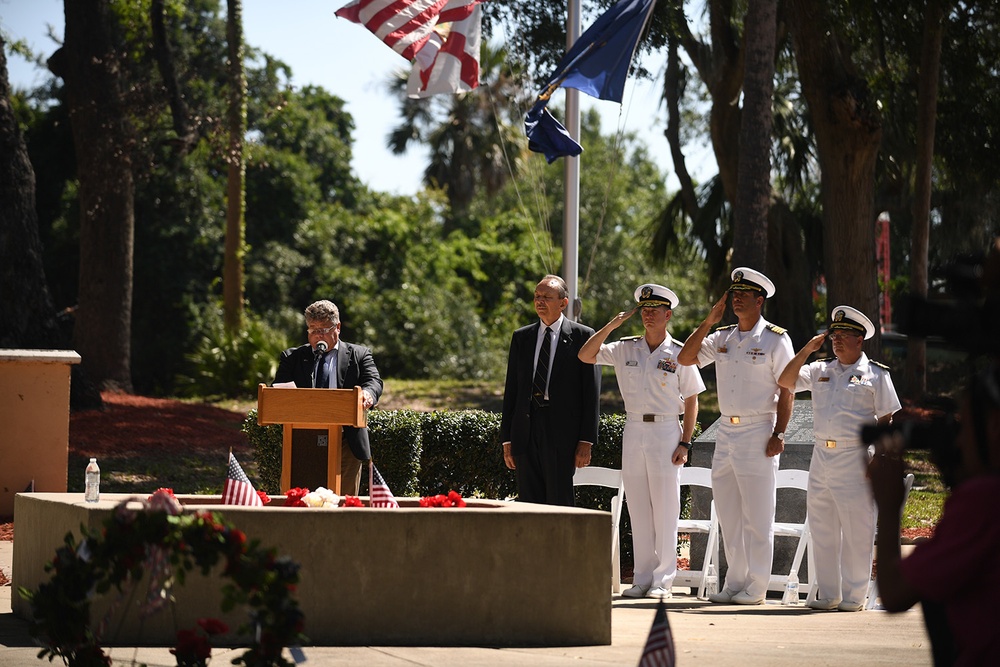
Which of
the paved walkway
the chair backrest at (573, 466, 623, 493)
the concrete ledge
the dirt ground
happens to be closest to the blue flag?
the chair backrest at (573, 466, 623, 493)

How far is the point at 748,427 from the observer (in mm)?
8867

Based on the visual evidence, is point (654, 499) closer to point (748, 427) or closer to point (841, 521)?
point (748, 427)

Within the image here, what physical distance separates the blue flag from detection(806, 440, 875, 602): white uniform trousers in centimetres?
509

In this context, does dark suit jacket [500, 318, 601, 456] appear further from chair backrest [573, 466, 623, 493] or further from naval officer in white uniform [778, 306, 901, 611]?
naval officer in white uniform [778, 306, 901, 611]

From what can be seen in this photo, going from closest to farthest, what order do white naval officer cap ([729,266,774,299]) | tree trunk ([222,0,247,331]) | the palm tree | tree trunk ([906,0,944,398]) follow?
white naval officer cap ([729,266,774,299]) → tree trunk ([906,0,944,398]) → tree trunk ([222,0,247,331]) → the palm tree

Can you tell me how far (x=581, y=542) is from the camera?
21.8 ft

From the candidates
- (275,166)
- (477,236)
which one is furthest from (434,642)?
(477,236)

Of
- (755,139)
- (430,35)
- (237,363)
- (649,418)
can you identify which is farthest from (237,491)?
(237,363)

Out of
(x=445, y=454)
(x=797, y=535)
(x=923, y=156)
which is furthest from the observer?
(x=923, y=156)

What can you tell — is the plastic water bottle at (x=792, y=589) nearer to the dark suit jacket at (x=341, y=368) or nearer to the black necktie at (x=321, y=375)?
the dark suit jacket at (x=341, y=368)

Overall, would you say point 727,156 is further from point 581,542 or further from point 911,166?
point 581,542

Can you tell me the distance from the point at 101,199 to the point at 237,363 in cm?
448

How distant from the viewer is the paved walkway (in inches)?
238

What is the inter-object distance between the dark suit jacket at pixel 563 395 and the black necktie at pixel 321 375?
1331mm
